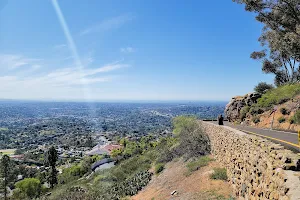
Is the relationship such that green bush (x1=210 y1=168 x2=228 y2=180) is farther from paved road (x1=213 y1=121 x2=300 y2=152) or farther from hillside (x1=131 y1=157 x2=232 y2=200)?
paved road (x1=213 y1=121 x2=300 y2=152)

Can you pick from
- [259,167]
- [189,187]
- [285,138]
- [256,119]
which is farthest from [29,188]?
[259,167]

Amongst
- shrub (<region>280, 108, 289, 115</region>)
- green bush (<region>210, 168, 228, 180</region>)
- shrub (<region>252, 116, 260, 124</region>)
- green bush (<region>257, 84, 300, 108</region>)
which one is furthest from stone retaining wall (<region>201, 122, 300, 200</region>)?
green bush (<region>257, 84, 300, 108</region>)

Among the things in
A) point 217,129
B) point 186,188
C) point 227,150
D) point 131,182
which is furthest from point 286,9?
point 131,182

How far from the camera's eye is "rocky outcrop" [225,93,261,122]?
26469 millimetres

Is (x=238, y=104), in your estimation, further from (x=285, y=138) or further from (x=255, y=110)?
(x=285, y=138)

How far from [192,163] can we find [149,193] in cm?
328

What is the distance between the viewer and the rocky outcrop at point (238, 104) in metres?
26.5

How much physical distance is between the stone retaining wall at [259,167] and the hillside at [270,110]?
718 centimetres

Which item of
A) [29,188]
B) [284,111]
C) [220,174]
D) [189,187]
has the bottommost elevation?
[29,188]

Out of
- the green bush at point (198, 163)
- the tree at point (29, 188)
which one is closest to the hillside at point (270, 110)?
the green bush at point (198, 163)

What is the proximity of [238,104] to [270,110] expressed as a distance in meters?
6.34

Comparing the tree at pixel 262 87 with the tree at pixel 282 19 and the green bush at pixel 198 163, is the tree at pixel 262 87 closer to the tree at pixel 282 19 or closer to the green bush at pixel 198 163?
the tree at pixel 282 19

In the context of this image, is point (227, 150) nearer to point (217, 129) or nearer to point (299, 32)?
point (217, 129)

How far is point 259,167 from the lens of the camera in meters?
6.68
